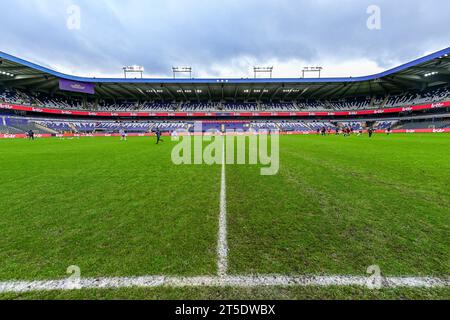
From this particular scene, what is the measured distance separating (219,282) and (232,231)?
1.09m

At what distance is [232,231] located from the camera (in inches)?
124

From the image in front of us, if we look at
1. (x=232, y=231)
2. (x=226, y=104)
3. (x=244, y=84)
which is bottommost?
(x=232, y=231)

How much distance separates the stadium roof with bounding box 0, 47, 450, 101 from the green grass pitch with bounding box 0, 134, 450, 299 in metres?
44.7

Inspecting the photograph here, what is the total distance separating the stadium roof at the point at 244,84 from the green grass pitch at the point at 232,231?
44.7 metres

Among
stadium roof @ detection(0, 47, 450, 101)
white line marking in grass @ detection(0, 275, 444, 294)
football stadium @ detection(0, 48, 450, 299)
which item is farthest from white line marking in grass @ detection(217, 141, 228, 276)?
stadium roof @ detection(0, 47, 450, 101)

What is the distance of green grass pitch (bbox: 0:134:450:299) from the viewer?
88.3 inches

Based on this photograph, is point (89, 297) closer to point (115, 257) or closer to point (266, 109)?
point (115, 257)

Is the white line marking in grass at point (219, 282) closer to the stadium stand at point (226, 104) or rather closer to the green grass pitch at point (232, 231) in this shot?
the green grass pitch at point (232, 231)

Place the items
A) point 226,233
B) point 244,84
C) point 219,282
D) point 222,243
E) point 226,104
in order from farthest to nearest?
point 226,104
point 244,84
point 226,233
point 222,243
point 219,282

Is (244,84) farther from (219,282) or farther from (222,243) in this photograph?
(219,282)

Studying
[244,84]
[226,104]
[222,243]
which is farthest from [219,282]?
[226,104]

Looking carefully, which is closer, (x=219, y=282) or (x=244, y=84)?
(x=219, y=282)

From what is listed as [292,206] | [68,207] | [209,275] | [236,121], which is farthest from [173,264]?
[236,121]

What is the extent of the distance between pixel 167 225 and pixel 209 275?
1.40m
